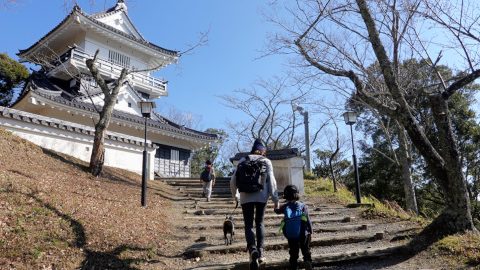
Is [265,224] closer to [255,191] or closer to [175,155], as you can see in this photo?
[255,191]

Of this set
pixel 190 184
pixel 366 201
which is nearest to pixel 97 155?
pixel 190 184

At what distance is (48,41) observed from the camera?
24.8 meters

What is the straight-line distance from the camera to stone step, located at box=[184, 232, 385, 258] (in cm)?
657

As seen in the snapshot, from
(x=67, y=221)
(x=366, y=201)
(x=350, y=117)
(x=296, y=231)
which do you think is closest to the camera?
(x=296, y=231)

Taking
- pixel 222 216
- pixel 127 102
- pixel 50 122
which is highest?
pixel 127 102

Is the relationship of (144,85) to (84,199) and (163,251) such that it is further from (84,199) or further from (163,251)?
(163,251)

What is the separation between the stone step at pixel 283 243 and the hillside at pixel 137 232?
0.02 metres

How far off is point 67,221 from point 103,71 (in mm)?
19044

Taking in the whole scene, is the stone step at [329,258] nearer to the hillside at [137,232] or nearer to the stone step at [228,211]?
the hillside at [137,232]

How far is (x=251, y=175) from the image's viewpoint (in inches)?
211

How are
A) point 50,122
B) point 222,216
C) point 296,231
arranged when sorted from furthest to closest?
point 50,122 < point 222,216 < point 296,231

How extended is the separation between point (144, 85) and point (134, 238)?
21.5 m

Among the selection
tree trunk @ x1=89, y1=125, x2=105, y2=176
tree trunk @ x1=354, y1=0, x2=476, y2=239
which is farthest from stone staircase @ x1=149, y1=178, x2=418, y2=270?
tree trunk @ x1=89, y1=125, x2=105, y2=176

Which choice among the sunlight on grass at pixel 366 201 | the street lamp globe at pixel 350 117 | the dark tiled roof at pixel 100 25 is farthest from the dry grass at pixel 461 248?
the dark tiled roof at pixel 100 25
